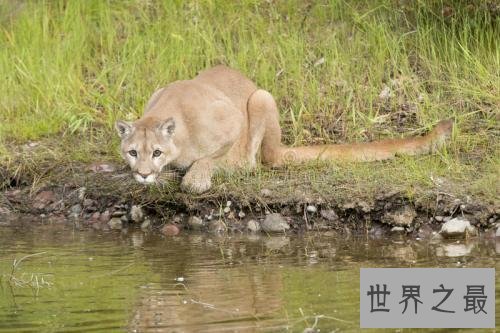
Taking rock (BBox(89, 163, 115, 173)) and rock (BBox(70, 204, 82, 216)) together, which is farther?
rock (BBox(89, 163, 115, 173))

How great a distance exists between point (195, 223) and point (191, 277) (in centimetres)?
174

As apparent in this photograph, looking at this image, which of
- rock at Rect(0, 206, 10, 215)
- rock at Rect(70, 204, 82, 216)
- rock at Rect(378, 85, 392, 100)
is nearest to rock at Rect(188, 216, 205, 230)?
rock at Rect(70, 204, 82, 216)

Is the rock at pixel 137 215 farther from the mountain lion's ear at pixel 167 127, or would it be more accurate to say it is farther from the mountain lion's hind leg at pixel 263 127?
the mountain lion's hind leg at pixel 263 127

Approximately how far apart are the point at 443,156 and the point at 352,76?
182 centimetres

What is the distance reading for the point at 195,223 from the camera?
9.77 m

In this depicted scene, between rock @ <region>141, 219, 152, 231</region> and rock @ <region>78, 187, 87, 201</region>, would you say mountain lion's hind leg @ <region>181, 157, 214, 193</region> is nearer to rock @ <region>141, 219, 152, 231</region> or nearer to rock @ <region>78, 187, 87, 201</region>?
rock @ <region>141, 219, 152, 231</region>

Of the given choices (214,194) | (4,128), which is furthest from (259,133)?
(4,128)

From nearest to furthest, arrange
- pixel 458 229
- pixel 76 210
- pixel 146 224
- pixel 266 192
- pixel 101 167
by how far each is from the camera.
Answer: pixel 458 229
pixel 266 192
pixel 146 224
pixel 76 210
pixel 101 167

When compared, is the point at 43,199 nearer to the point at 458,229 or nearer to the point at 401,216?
the point at 401,216

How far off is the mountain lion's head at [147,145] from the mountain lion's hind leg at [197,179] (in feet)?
0.94

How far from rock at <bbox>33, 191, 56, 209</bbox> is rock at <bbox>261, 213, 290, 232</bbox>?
2094mm

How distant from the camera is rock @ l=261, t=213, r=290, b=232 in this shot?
31.3ft

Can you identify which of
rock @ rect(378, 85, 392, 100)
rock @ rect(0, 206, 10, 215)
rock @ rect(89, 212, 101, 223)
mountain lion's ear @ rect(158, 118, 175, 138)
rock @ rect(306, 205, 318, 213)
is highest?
rock @ rect(378, 85, 392, 100)

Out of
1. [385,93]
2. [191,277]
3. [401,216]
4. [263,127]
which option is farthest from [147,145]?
[385,93]
